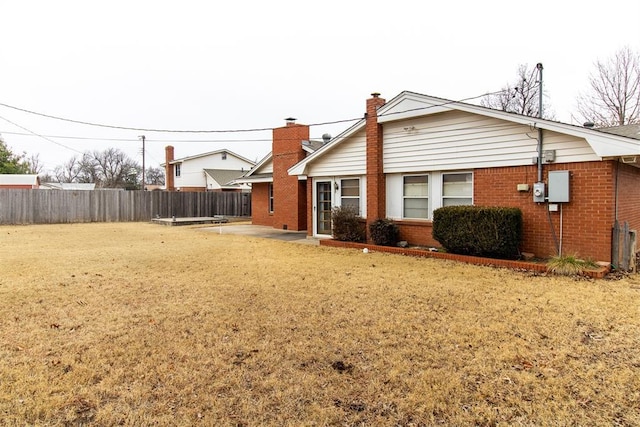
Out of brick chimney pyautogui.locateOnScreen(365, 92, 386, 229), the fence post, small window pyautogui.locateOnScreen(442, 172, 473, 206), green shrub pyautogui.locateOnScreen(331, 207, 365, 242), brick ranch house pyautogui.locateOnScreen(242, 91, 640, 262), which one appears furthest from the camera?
green shrub pyautogui.locateOnScreen(331, 207, 365, 242)

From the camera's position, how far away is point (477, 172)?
1029 centimetres

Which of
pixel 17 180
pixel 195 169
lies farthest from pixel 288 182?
pixel 17 180

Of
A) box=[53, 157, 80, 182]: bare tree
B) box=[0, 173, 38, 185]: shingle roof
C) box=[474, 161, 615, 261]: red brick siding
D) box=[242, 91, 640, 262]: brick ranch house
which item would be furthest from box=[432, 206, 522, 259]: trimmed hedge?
box=[53, 157, 80, 182]: bare tree

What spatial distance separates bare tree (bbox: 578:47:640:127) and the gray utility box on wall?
20.8 m

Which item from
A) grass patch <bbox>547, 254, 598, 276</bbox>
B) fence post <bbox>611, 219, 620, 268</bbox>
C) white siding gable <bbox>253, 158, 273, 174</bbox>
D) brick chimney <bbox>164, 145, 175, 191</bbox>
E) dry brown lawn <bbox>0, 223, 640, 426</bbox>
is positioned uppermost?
brick chimney <bbox>164, 145, 175, 191</bbox>

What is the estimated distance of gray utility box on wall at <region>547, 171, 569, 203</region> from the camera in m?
8.65

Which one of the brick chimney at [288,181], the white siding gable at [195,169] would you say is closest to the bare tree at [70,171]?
the white siding gable at [195,169]

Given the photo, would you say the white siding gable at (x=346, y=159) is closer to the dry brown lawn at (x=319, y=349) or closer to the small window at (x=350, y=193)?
the small window at (x=350, y=193)

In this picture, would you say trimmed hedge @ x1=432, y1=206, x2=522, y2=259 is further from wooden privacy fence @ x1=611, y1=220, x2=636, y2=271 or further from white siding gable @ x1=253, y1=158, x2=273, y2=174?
white siding gable @ x1=253, y1=158, x2=273, y2=174

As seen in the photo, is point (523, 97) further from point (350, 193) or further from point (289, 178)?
point (350, 193)

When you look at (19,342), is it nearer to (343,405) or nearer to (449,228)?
(343,405)

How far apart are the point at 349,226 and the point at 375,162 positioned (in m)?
2.15

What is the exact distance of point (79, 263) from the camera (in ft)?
31.5

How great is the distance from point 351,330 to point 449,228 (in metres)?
5.85
